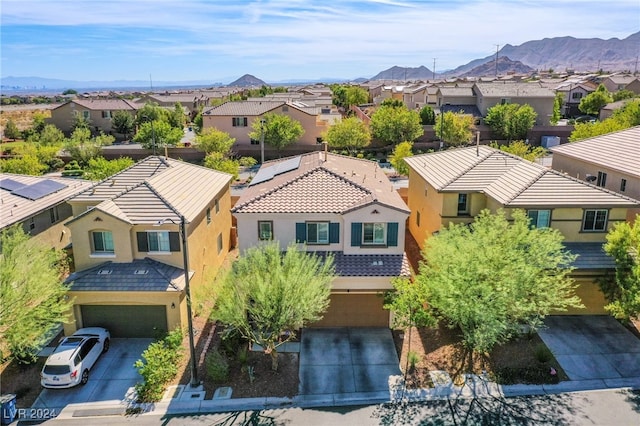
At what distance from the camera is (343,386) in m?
19.6

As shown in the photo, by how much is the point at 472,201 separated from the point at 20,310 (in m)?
23.4

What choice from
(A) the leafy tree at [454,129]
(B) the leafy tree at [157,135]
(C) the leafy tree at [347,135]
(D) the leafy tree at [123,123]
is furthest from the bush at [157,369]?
(D) the leafy tree at [123,123]

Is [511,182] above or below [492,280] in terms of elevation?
above

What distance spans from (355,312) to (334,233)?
14.0 feet

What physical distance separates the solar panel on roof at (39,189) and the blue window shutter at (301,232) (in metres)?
16.6

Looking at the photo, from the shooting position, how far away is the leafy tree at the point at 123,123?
278 ft

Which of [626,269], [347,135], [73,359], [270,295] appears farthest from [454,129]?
[73,359]

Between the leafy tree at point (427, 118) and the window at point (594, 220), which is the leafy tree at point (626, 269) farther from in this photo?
the leafy tree at point (427, 118)

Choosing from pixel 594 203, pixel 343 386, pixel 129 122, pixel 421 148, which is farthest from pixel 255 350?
pixel 129 122

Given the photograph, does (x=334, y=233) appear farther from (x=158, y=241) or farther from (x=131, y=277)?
(x=131, y=277)

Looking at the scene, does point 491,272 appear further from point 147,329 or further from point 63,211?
point 63,211

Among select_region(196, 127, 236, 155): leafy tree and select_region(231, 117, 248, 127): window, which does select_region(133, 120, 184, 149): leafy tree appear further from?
select_region(231, 117, 248, 127): window

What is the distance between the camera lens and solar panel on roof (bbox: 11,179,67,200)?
28.1 metres

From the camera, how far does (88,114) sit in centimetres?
8869
